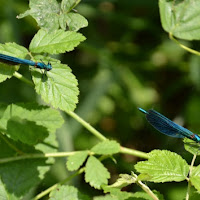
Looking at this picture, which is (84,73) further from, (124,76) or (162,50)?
(162,50)

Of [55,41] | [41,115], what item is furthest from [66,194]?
[55,41]

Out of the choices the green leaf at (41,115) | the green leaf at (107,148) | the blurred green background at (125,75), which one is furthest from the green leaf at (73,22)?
the blurred green background at (125,75)

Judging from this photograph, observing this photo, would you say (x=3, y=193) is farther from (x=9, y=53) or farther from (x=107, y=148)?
(x=9, y=53)

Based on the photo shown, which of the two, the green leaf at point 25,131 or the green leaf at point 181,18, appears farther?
the green leaf at point 181,18

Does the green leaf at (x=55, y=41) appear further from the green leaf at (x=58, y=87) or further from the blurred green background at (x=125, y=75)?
the blurred green background at (x=125, y=75)

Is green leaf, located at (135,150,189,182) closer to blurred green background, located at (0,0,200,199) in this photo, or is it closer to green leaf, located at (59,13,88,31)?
green leaf, located at (59,13,88,31)

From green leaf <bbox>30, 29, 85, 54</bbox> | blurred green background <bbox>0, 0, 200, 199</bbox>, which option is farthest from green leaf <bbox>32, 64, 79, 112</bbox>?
blurred green background <bbox>0, 0, 200, 199</bbox>

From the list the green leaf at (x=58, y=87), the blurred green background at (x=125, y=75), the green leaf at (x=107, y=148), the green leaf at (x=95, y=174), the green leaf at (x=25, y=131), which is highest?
the green leaf at (x=58, y=87)

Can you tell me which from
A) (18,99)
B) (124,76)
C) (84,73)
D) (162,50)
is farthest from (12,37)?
(162,50)
